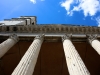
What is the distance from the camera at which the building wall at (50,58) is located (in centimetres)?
2303

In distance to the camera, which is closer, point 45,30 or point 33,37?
point 33,37

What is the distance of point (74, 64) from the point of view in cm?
1295

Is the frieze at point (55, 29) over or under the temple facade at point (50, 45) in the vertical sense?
over

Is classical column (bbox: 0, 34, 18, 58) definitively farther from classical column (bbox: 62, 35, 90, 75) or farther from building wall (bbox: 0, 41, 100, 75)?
classical column (bbox: 62, 35, 90, 75)

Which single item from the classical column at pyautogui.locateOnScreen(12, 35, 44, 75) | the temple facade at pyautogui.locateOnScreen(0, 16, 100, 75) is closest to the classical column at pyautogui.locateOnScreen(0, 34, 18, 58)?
the temple facade at pyautogui.locateOnScreen(0, 16, 100, 75)

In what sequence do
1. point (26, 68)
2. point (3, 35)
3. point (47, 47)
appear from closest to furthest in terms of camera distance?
point (26, 68), point (3, 35), point (47, 47)

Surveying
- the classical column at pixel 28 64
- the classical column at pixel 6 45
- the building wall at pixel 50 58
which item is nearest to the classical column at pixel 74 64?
the classical column at pixel 28 64

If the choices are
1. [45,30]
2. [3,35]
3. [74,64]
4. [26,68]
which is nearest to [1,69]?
[3,35]

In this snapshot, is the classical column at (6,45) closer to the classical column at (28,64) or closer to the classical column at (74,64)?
the classical column at (28,64)

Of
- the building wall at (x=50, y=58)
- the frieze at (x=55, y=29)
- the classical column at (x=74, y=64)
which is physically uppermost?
the frieze at (x=55, y=29)

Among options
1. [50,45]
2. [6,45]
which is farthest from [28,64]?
[50,45]

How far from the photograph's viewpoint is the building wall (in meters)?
23.0

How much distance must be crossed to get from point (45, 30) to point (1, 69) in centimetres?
922

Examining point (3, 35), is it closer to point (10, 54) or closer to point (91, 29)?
point (10, 54)
